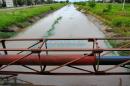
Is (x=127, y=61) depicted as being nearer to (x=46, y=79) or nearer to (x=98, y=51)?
(x=98, y=51)

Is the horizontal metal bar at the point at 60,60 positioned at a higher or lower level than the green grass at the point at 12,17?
higher

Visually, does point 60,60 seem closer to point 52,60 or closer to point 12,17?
point 52,60

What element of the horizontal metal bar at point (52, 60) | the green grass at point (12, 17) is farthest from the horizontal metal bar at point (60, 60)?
the green grass at point (12, 17)

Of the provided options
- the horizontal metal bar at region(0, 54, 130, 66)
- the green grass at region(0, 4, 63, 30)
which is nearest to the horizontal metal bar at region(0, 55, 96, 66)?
the horizontal metal bar at region(0, 54, 130, 66)

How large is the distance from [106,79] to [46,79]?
9.49ft

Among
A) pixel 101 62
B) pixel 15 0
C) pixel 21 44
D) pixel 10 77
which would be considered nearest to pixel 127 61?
pixel 101 62

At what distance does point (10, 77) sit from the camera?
12062 mm

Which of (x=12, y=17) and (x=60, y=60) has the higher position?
(x=60, y=60)

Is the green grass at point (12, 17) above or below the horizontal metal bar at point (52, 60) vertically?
below

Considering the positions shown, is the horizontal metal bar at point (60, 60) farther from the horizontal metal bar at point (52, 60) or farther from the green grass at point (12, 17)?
the green grass at point (12, 17)

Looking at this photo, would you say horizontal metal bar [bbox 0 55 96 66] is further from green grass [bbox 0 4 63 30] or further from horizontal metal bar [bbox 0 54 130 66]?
green grass [bbox 0 4 63 30]

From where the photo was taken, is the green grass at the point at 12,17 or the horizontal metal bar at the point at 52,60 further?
the green grass at the point at 12,17

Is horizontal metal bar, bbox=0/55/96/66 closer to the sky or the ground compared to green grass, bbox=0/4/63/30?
closer to the sky

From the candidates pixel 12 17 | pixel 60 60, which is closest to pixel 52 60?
pixel 60 60
